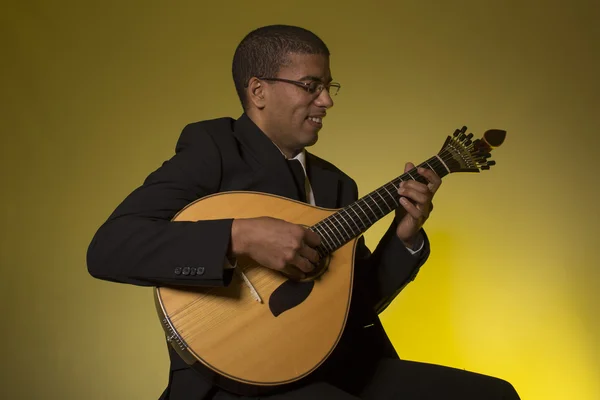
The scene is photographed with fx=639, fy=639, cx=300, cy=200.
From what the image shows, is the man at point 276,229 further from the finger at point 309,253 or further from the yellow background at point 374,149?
the yellow background at point 374,149

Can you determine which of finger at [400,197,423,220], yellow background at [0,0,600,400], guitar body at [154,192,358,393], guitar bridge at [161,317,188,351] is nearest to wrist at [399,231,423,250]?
finger at [400,197,423,220]

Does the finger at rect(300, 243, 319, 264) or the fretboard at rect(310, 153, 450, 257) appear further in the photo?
the fretboard at rect(310, 153, 450, 257)

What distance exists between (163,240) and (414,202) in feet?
2.00

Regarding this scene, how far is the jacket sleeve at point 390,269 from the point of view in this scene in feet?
5.35

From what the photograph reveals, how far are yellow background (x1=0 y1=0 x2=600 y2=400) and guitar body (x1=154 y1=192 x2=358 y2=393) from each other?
4.20 ft

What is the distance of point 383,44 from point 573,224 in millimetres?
1059

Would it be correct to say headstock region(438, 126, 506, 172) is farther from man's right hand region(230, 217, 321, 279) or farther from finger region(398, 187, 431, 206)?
man's right hand region(230, 217, 321, 279)

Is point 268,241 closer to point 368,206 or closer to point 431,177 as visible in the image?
point 368,206

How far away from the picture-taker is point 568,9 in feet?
8.56

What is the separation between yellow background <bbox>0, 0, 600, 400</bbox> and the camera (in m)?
2.48

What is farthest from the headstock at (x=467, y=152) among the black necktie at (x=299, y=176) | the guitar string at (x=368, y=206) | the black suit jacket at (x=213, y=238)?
the black necktie at (x=299, y=176)

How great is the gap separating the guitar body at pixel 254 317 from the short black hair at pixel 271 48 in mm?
382

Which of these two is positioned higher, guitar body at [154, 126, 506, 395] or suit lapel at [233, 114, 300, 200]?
suit lapel at [233, 114, 300, 200]

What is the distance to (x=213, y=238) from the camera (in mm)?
1224
